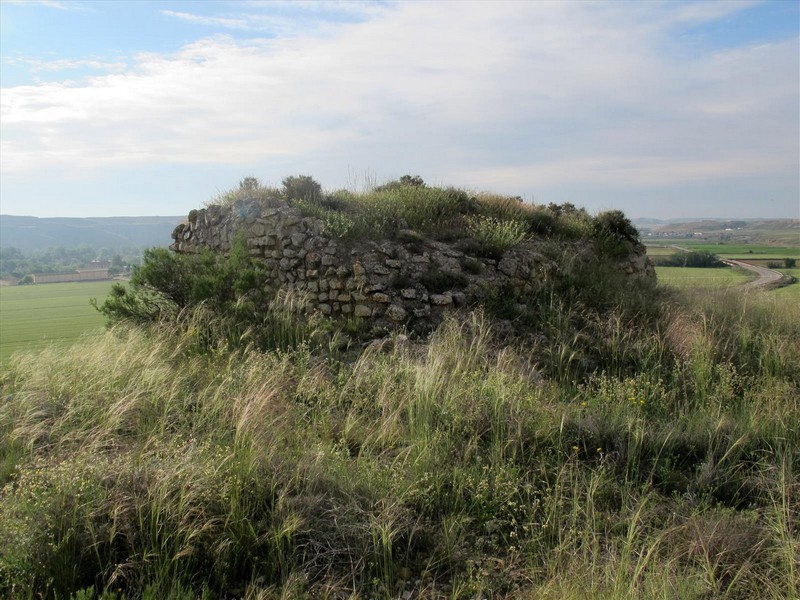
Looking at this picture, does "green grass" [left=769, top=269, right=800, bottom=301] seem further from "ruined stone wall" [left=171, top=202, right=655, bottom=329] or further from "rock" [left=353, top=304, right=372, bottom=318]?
"rock" [left=353, top=304, right=372, bottom=318]

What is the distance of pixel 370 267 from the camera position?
840cm

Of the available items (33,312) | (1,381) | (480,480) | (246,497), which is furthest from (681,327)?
(33,312)

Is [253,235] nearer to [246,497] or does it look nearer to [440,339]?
[440,339]

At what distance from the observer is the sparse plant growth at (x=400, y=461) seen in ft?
10.8

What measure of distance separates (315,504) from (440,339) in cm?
364

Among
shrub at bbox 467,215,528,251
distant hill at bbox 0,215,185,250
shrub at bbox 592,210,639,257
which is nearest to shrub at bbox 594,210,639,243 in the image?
shrub at bbox 592,210,639,257

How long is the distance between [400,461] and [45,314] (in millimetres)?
9345

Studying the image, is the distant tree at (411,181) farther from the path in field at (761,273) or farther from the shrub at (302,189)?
the path in field at (761,273)

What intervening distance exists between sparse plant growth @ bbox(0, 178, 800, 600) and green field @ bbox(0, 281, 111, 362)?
4.78ft

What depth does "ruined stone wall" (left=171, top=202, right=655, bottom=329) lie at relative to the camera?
8055mm

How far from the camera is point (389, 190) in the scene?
12.2m

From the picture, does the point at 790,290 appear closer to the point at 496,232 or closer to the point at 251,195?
the point at 496,232

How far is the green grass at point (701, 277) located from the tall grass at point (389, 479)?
16.3ft

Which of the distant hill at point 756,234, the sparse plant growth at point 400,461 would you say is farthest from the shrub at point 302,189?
the distant hill at point 756,234
